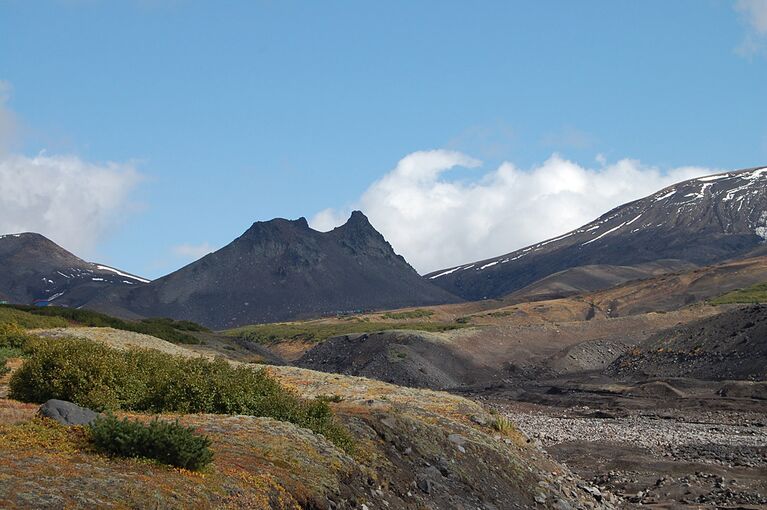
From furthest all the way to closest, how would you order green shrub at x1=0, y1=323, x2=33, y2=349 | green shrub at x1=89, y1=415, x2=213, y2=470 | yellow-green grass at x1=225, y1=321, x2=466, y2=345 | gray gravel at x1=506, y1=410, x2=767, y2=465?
1. yellow-green grass at x1=225, y1=321, x2=466, y2=345
2. gray gravel at x1=506, y1=410, x2=767, y2=465
3. green shrub at x1=0, y1=323, x2=33, y2=349
4. green shrub at x1=89, y1=415, x2=213, y2=470

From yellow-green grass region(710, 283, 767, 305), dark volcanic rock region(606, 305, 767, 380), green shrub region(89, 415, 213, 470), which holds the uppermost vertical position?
yellow-green grass region(710, 283, 767, 305)

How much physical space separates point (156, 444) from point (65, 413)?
2.97 metres

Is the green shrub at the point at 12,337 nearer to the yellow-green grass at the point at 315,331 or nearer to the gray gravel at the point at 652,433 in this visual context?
the gray gravel at the point at 652,433

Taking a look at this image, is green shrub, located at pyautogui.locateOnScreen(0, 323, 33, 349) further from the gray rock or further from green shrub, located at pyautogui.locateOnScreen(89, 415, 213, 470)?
green shrub, located at pyautogui.locateOnScreen(89, 415, 213, 470)

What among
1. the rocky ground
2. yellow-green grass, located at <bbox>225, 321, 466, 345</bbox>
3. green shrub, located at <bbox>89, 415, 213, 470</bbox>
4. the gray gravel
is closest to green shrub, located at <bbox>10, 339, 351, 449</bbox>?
green shrub, located at <bbox>89, 415, 213, 470</bbox>

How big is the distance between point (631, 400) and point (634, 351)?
27.2 meters

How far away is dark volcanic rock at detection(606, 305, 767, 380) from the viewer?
237 ft

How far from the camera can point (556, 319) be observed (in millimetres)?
145750

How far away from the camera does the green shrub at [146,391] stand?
64.6 ft

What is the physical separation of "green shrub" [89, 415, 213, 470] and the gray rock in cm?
181

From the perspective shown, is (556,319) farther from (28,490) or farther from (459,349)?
(28,490)

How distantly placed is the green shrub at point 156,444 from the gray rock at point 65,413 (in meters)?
1.81

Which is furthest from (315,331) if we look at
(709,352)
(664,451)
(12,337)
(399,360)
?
(664,451)

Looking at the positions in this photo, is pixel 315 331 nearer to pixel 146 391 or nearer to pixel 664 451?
pixel 664 451
